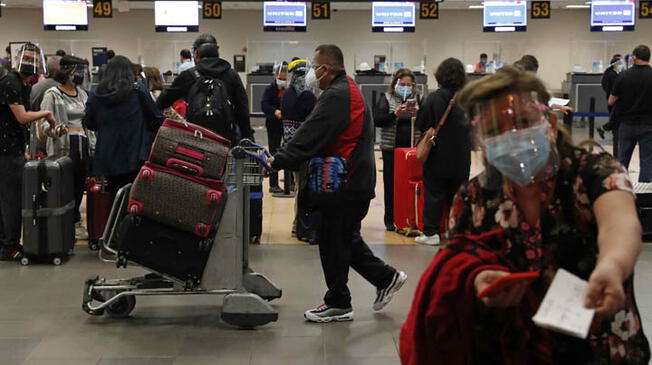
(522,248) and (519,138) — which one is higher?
(519,138)

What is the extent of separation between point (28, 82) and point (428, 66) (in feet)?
70.7

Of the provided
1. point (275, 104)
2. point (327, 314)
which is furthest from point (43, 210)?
point (275, 104)

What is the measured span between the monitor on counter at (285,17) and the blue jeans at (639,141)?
11083 mm

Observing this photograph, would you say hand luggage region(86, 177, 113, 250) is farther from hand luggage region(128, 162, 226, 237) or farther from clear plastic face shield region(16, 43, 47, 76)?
hand luggage region(128, 162, 226, 237)

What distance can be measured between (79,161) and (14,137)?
0.69 meters

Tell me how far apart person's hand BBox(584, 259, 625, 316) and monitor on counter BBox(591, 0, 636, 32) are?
1831 centimetres

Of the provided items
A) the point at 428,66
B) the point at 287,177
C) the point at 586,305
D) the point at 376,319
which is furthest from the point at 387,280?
the point at 428,66

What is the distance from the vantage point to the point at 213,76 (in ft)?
20.3

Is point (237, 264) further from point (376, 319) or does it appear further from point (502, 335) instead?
point (502, 335)

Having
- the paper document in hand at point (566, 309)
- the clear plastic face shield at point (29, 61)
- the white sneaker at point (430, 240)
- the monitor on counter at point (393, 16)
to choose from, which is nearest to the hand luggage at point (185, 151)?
the clear plastic face shield at point (29, 61)

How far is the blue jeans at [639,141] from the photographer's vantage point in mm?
9234

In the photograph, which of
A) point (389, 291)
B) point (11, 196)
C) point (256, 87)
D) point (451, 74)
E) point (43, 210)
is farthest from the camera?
point (256, 87)

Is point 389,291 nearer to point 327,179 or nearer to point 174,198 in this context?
point 327,179

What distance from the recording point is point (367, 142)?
4977mm
